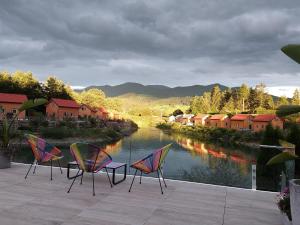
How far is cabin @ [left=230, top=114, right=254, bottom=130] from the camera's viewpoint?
48906 millimetres

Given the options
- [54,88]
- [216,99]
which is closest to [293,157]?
[54,88]

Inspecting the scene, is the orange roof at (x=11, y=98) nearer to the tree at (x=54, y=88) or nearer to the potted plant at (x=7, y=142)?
the tree at (x=54, y=88)

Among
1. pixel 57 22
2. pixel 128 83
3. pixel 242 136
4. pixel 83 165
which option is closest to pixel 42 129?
pixel 57 22

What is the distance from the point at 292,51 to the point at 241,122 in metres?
50.9

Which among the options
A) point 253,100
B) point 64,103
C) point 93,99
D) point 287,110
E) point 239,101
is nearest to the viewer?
point 287,110

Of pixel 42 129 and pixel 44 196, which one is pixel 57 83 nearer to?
pixel 42 129

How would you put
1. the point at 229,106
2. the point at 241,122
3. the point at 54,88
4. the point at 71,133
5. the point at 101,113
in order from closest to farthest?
the point at 71,133 → the point at 54,88 → the point at 241,122 → the point at 101,113 → the point at 229,106

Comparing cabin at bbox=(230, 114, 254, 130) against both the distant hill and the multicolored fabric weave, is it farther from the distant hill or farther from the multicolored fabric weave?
the distant hill

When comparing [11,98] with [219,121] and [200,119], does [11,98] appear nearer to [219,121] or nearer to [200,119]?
[219,121]

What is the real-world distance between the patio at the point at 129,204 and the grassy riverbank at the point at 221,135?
3206 centimetres

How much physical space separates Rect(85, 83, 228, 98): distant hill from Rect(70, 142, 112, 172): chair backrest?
509ft

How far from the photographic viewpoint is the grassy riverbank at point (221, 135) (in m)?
39.7

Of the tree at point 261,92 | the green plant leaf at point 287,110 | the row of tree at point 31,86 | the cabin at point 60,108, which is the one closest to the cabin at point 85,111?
the row of tree at point 31,86

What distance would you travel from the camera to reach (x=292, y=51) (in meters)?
2.54
